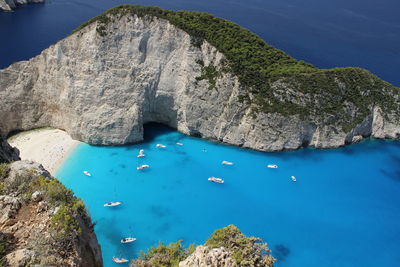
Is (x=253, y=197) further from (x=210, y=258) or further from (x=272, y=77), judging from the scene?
(x=210, y=258)

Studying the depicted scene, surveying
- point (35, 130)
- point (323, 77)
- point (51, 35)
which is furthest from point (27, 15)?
point (323, 77)

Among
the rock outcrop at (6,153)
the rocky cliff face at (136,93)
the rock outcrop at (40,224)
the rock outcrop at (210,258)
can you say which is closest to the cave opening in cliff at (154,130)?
the rocky cliff face at (136,93)

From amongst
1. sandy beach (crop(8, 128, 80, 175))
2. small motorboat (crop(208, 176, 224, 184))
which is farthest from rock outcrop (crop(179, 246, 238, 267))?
sandy beach (crop(8, 128, 80, 175))

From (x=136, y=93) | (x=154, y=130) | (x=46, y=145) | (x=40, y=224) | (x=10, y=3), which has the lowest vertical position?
(x=46, y=145)

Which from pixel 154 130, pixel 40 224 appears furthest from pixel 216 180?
pixel 40 224

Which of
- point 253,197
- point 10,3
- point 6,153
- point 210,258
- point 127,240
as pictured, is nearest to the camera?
point 210,258

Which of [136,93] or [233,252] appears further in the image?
[136,93]
